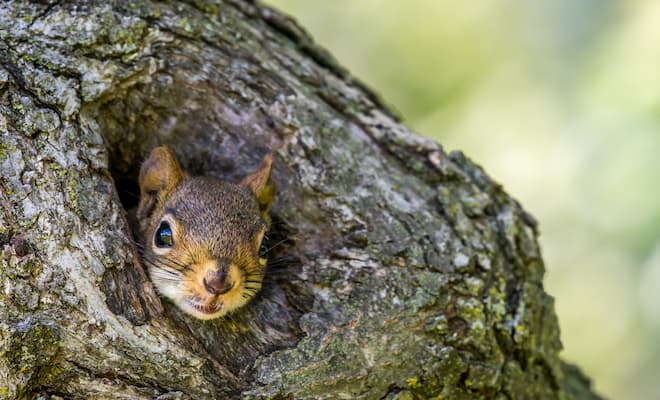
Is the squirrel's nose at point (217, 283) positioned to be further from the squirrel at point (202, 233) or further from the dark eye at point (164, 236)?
the dark eye at point (164, 236)

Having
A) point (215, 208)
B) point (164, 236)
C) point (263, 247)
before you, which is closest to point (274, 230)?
point (263, 247)

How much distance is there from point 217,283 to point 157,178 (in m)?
0.66

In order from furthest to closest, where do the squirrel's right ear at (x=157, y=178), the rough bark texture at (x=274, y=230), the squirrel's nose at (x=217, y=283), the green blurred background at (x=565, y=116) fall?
1. the green blurred background at (x=565, y=116)
2. the squirrel's right ear at (x=157, y=178)
3. the squirrel's nose at (x=217, y=283)
4. the rough bark texture at (x=274, y=230)

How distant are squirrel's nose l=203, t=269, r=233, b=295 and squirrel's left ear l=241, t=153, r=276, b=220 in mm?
453

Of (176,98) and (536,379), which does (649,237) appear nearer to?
(536,379)

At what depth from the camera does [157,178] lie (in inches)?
121

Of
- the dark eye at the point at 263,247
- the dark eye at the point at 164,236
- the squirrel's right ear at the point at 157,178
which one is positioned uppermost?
the squirrel's right ear at the point at 157,178

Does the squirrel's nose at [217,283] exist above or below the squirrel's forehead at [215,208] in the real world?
below

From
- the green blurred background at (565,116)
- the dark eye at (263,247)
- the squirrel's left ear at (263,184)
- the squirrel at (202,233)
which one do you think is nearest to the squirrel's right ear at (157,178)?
the squirrel at (202,233)

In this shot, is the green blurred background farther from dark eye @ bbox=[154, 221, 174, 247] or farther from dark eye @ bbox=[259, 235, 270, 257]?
dark eye @ bbox=[154, 221, 174, 247]

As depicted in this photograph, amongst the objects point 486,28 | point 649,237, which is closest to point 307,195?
point 649,237

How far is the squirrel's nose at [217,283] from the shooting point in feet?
8.48

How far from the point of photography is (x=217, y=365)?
2.50 metres

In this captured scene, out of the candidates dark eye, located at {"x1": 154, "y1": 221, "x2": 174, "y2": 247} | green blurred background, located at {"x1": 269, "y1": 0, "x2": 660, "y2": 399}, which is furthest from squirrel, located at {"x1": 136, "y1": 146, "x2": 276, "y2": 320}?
green blurred background, located at {"x1": 269, "y1": 0, "x2": 660, "y2": 399}
